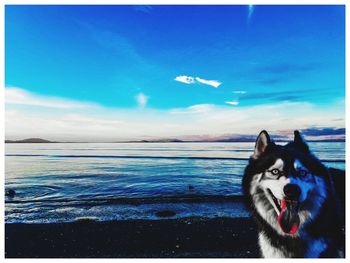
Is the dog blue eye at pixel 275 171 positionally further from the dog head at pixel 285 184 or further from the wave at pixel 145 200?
the wave at pixel 145 200

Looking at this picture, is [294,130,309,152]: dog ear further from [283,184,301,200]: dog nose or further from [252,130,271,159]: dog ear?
[283,184,301,200]: dog nose

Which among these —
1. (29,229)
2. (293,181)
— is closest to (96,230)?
(29,229)

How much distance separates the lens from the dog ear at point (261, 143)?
3.73m

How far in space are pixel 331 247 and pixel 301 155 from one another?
1.38m

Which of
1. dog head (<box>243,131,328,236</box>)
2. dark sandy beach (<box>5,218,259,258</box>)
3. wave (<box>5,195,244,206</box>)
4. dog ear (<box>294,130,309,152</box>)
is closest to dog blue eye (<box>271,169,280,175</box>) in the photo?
dog head (<box>243,131,328,236</box>)

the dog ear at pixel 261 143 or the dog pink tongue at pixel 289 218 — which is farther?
the dog ear at pixel 261 143

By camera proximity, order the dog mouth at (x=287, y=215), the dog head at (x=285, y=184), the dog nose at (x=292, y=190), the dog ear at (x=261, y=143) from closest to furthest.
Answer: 1. the dog nose at (x=292, y=190)
2. the dog head at (x=285, y=184)
3. the dog mouth at (x=287, y=215)
4. the dog ear at (x=261, y=143)

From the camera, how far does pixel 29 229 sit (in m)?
5.57

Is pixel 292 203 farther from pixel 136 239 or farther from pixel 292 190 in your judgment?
pixel 136 239

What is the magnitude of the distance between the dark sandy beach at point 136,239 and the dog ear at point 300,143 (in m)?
2.01

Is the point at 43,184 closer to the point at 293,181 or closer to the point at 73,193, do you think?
the point at 73,193

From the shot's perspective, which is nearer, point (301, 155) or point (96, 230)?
point (301, 155)

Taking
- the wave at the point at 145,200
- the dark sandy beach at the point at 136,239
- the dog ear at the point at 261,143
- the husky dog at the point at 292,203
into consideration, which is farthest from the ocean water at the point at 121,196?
the dog ear at the point at 261,143

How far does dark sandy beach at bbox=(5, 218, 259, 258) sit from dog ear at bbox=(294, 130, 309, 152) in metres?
2.01
